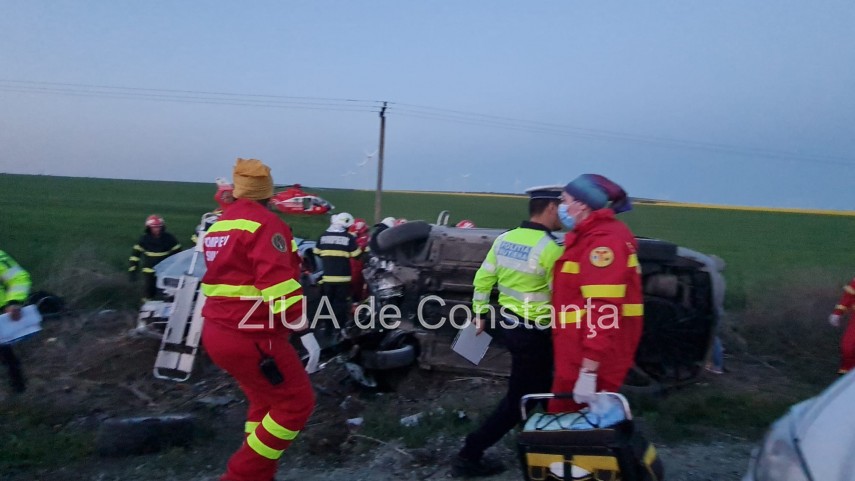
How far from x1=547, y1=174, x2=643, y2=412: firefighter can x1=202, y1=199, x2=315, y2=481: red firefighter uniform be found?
1396mm

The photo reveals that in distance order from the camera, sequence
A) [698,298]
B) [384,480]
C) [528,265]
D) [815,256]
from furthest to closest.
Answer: [815,256] → [698,298] → [384,480] → [528,265]

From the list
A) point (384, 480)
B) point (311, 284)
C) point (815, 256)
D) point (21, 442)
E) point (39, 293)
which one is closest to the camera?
point (384, 480)

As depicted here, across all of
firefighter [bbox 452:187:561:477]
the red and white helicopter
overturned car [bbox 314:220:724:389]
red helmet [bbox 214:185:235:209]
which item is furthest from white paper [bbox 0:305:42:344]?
the red and white helicopter

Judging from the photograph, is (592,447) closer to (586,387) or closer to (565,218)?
(586,387)

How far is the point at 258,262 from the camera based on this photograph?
351 centimetres

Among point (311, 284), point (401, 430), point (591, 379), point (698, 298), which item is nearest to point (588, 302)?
point (591, 379)

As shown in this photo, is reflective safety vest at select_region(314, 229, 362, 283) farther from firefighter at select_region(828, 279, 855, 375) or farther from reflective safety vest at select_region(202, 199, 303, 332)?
firefighter at select_region(828, 279, 855, 375)

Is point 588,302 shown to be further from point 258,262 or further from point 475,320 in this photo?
point 258,262

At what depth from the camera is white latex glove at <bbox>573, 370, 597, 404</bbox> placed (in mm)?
3209

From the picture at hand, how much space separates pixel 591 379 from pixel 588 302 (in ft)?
1.20

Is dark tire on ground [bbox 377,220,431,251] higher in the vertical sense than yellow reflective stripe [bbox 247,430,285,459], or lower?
higher

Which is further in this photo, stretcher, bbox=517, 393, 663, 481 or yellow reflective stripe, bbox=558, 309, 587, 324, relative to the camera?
yellow reflective stripe, bbox=558, 309, 587, 324

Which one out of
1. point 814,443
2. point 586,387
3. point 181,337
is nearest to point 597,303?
point 586,387

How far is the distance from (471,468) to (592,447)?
1298 millimetres
